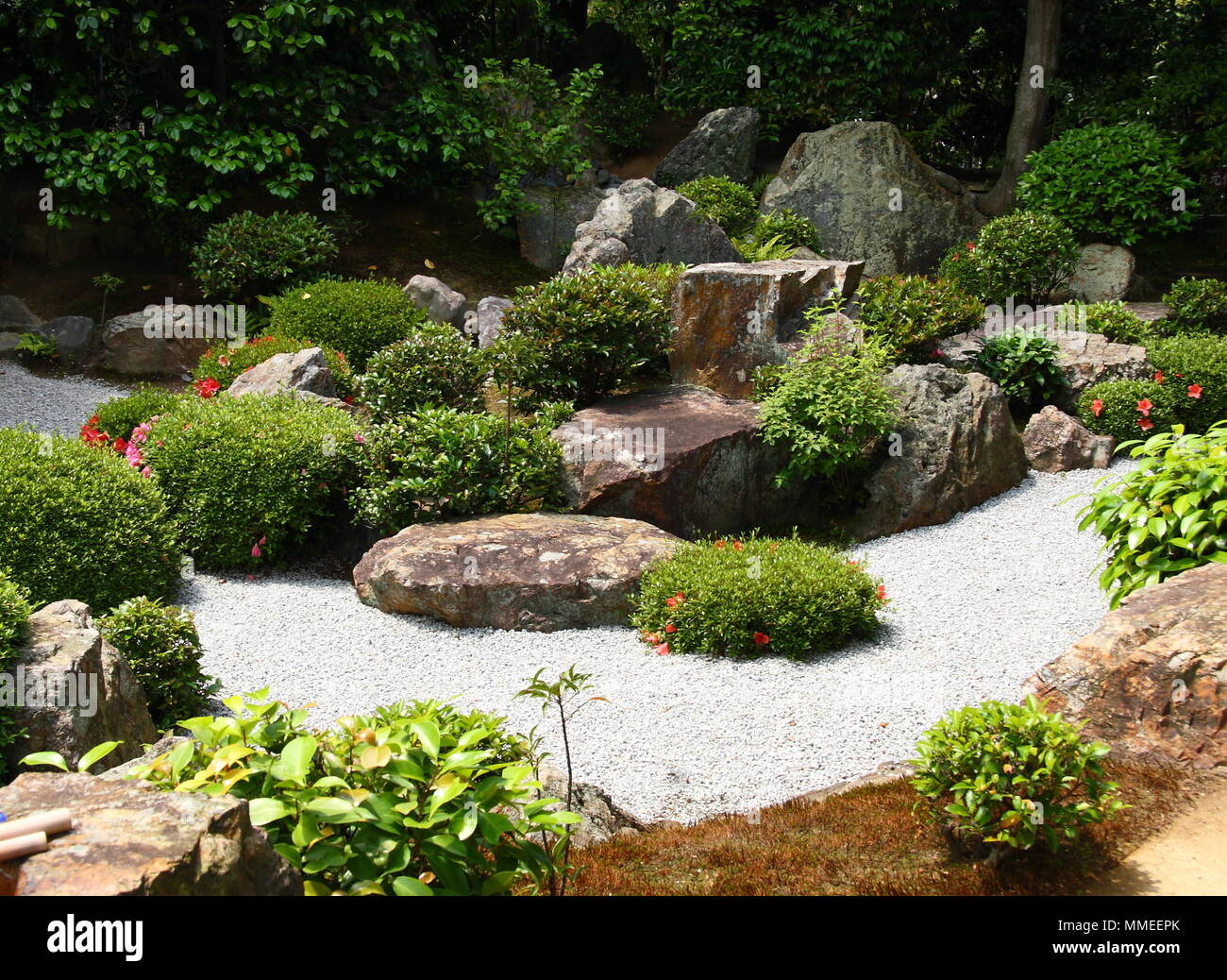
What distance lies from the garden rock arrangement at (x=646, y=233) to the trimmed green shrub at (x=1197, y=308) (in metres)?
5.47

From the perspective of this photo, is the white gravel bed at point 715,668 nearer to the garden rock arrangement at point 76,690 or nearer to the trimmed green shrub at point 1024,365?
the garden rock arrangement at point 76,690

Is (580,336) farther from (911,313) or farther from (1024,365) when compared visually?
(1024,365)

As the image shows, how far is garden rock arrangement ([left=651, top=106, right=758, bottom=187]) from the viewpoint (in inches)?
648

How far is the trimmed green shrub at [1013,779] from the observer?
3963 mm

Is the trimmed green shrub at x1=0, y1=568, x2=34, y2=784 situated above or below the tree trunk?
below

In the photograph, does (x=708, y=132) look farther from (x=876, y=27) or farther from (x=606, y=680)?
(x=606, y=680)

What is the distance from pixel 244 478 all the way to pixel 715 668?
4.22 meters

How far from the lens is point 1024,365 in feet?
37.3

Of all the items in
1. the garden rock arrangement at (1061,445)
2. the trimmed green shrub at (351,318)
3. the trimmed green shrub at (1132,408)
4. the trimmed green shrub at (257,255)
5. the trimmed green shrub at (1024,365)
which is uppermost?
the trimmed green shrub at (257,255)

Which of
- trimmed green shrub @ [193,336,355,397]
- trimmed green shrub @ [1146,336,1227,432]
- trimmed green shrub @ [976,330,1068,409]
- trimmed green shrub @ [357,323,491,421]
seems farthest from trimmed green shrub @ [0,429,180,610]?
trimmed green shrub @ [1146,336,1227,432]

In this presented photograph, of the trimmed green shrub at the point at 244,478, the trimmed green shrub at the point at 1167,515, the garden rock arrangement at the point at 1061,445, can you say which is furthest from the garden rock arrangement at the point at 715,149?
the trimmed green shrub at the point at 1167,515

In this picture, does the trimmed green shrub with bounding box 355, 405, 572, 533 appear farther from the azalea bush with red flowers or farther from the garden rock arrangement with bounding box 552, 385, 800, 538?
the azalea bush with red flowers

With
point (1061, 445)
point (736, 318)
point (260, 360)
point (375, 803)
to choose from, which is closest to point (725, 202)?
point (736, 318)

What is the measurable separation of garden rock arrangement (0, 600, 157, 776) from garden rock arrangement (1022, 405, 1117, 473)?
332 inches
